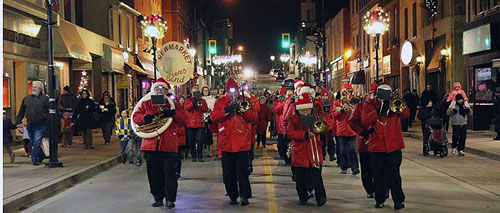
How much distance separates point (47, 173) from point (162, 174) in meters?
4.64

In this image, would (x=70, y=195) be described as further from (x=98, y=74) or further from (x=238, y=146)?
(x=98, y=74)

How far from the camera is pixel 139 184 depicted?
11.7 metres

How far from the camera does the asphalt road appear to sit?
891 cm

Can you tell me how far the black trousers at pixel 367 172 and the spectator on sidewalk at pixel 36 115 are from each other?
8.25 m

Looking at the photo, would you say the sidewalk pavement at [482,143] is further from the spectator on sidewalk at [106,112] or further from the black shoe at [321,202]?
the spectator on sidewalk at [106,112]

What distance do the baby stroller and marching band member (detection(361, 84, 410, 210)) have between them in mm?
7247

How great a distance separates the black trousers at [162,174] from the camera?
8883mm

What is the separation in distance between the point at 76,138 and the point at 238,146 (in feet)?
50.7

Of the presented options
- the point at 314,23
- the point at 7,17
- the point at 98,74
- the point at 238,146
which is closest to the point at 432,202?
the point at 238,146

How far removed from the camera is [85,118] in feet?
59.5

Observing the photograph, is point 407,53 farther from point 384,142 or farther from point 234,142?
point 234,142

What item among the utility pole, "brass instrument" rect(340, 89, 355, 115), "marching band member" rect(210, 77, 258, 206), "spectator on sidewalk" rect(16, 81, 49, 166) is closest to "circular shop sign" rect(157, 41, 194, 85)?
the utility pole

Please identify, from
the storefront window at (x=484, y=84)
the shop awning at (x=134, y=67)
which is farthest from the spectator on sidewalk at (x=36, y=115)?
the shop awning at (x=134, y=67)

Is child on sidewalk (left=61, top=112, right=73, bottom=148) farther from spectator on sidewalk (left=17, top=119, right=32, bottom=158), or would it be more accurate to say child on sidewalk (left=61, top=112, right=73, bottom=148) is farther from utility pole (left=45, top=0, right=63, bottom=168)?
utility pole (left=45, top=0, right=63, bottom=168)
